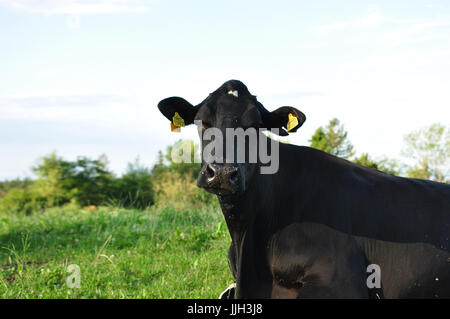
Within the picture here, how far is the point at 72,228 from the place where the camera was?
12.4 metres

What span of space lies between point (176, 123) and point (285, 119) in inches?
46.1

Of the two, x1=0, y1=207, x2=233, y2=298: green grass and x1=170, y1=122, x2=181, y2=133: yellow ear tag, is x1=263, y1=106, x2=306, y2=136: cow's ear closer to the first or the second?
x1=170, y1=122, x2=181, y2=133: yellow ear tag

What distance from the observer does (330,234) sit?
4680 millimetres

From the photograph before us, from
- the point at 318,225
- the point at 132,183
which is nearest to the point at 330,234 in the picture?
the point at 318,225

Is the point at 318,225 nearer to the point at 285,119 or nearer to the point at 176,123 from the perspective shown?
the point at 285,119

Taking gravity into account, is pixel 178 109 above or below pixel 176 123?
above

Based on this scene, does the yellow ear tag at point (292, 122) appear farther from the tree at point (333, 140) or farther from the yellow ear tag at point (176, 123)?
the tree at point (333, 140)

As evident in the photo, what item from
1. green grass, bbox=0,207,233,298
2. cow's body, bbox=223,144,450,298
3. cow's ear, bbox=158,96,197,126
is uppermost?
cow's ear, bbox=158,96,197,126

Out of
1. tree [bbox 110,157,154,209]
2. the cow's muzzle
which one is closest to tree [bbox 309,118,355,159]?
tree [bbox 110,157,154,209]

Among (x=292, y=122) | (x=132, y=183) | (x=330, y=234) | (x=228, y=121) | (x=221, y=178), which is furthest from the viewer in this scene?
(x=132, y=183)

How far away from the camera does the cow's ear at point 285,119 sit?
15.9 feet

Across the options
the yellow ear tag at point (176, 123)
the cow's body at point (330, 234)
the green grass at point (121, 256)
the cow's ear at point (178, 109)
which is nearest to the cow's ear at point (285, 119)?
the cow's body at point (330, 234)

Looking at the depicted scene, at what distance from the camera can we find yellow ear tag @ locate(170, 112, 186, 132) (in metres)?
5.20

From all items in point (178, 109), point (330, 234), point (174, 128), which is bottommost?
point (330, 234)
